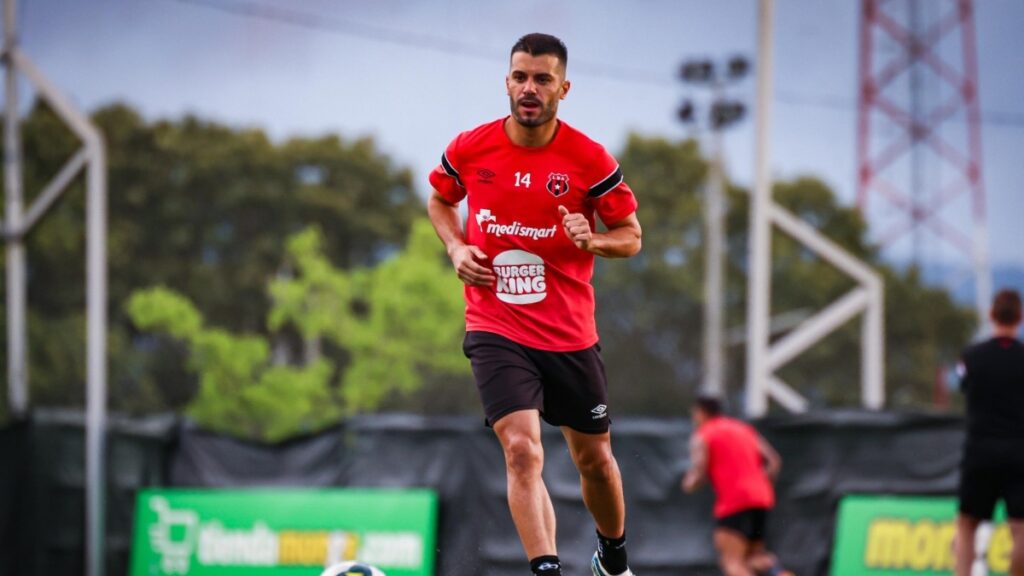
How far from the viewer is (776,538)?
1359 cm

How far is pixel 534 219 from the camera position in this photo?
6199mm

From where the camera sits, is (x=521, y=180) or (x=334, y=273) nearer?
(x=521, y=180)

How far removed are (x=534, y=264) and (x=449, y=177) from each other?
623 mm

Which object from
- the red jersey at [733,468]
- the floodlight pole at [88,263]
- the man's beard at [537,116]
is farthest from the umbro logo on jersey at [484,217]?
the floodlight pole at [88,263]

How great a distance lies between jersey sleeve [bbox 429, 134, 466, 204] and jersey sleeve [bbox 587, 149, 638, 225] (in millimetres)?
647

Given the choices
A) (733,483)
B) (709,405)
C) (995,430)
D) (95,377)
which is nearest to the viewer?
(995,430)

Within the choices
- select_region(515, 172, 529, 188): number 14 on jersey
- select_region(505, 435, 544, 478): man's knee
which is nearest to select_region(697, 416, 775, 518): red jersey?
select_region(505, 435, 544, 478): man's knee

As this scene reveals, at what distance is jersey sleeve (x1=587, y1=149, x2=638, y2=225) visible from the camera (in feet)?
20.5

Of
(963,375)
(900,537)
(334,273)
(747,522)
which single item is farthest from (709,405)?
(334,273)

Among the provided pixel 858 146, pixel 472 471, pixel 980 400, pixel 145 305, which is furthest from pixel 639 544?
pixel 858 146

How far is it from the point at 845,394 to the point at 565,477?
45050 mm

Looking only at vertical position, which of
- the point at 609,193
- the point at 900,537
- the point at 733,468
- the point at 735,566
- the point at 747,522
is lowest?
the point at 735,566

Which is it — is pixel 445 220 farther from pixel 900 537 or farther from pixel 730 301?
pixel 730 301

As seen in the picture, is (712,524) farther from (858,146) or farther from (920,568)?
(858,146)
